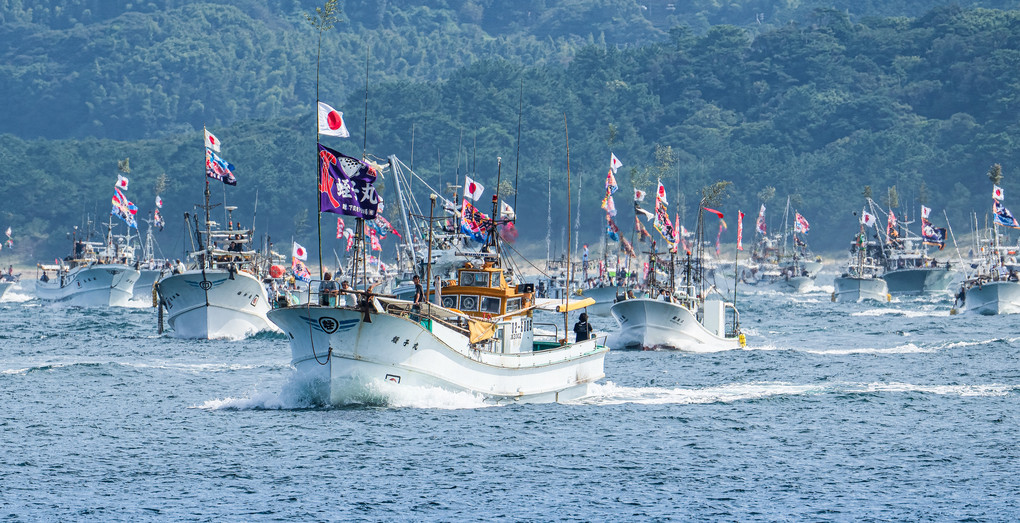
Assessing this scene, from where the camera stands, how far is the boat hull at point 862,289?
515 ft

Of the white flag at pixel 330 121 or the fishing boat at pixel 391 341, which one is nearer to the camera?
the fishing boat at pixel 391 341

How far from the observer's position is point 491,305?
181 feet

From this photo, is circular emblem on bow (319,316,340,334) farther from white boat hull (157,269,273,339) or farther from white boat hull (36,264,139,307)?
white boat hull (36,264,139,307)

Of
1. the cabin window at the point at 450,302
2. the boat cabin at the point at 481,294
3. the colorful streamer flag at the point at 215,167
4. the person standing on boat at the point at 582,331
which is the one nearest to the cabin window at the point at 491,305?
the boat cabin at the point at 481,294

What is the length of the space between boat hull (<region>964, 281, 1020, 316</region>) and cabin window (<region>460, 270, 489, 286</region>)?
7519 centimetres

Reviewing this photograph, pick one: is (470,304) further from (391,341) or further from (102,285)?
(102,285)

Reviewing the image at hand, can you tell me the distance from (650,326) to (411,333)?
35352mm

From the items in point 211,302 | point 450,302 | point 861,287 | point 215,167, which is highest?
point 215,167

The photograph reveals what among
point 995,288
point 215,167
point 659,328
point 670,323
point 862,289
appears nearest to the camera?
point 670,323

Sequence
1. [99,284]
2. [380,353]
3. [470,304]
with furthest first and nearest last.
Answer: [99,284]
[470,304]
[380,353]

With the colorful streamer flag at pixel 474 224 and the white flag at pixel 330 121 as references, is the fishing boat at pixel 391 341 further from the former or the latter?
the colorful streamer flag at pixel 474 224

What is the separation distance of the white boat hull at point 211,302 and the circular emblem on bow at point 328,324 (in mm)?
40199

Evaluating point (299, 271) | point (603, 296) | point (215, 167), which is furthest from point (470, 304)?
point (603, 296)

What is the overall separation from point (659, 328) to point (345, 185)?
36.9m
